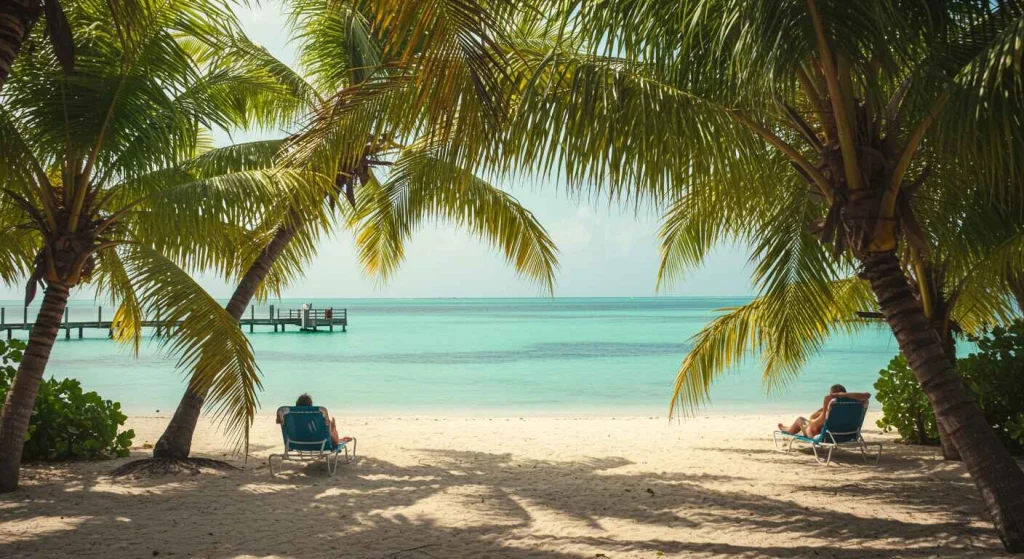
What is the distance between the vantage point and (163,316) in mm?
5664

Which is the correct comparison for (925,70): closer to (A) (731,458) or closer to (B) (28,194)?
(A) (731,458)

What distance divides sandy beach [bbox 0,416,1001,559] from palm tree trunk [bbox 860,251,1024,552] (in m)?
0.31

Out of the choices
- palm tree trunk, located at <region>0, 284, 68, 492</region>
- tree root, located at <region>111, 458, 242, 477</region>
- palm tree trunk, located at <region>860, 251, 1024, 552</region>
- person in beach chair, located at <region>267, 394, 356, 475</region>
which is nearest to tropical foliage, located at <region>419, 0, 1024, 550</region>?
palm tree trunk, located at <region>860, 251, 1024, 552</region>

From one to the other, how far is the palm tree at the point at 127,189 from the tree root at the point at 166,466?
3.80 feet

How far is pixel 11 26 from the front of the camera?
367cm

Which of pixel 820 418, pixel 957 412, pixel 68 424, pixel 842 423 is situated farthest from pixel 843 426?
pixel 68 424

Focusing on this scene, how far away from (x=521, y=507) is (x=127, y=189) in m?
4.55

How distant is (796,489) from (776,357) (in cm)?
267

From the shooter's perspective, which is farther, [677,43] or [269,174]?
[269,174]

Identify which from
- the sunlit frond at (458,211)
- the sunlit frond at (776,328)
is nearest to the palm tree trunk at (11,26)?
the sunlit frond at (458,211)

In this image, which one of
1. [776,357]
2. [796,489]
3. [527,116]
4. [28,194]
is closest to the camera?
[527,116]

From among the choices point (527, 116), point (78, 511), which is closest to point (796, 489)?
point (527, 116)

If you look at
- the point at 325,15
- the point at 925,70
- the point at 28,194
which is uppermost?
the point at 325,15

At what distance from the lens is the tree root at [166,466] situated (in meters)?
7.79
